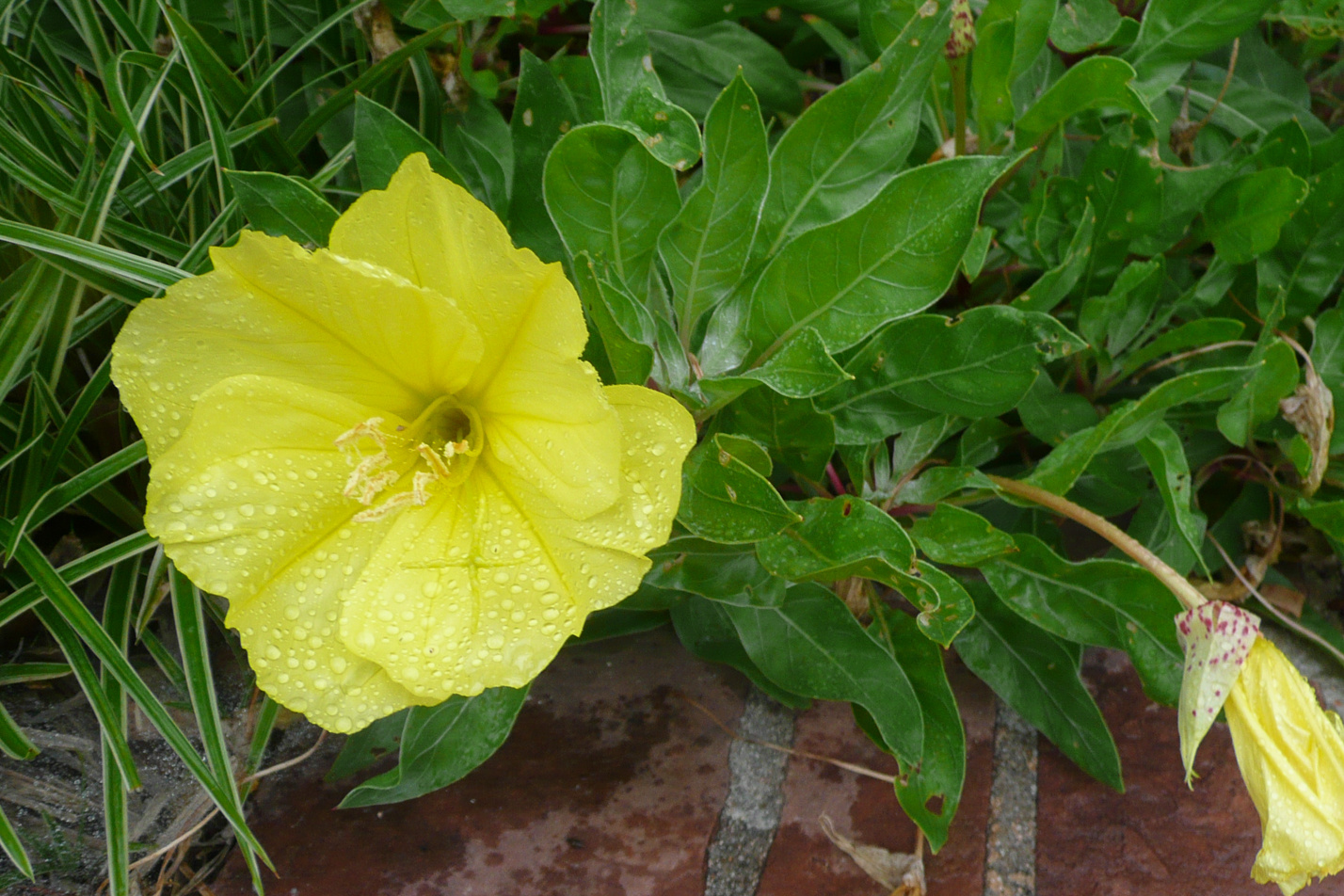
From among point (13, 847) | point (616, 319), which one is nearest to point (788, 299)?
point (616, 319)

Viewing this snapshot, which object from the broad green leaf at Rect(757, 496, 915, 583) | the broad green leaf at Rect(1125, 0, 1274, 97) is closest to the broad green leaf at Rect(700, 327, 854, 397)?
the broad green leaf at Rect(757, 496, 915, 583)

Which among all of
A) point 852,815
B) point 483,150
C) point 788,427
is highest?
point 483,150

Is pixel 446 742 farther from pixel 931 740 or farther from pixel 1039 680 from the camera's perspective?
pixel 1039 680

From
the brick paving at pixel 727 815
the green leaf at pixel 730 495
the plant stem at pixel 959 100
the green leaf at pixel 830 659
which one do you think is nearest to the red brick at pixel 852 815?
the brick paving at pixel 727 815

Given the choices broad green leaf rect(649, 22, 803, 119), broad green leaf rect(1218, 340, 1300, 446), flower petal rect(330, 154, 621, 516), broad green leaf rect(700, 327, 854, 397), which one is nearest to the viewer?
flower petal rect(330, 154, 621, 516)

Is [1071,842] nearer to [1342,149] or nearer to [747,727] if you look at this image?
[747,727]

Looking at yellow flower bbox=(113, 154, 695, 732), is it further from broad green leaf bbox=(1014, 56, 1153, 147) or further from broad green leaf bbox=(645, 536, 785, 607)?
broad green leaf bbox=(1014, 56, 1153, 147)

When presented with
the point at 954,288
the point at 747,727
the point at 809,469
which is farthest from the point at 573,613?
the point at 954,288
